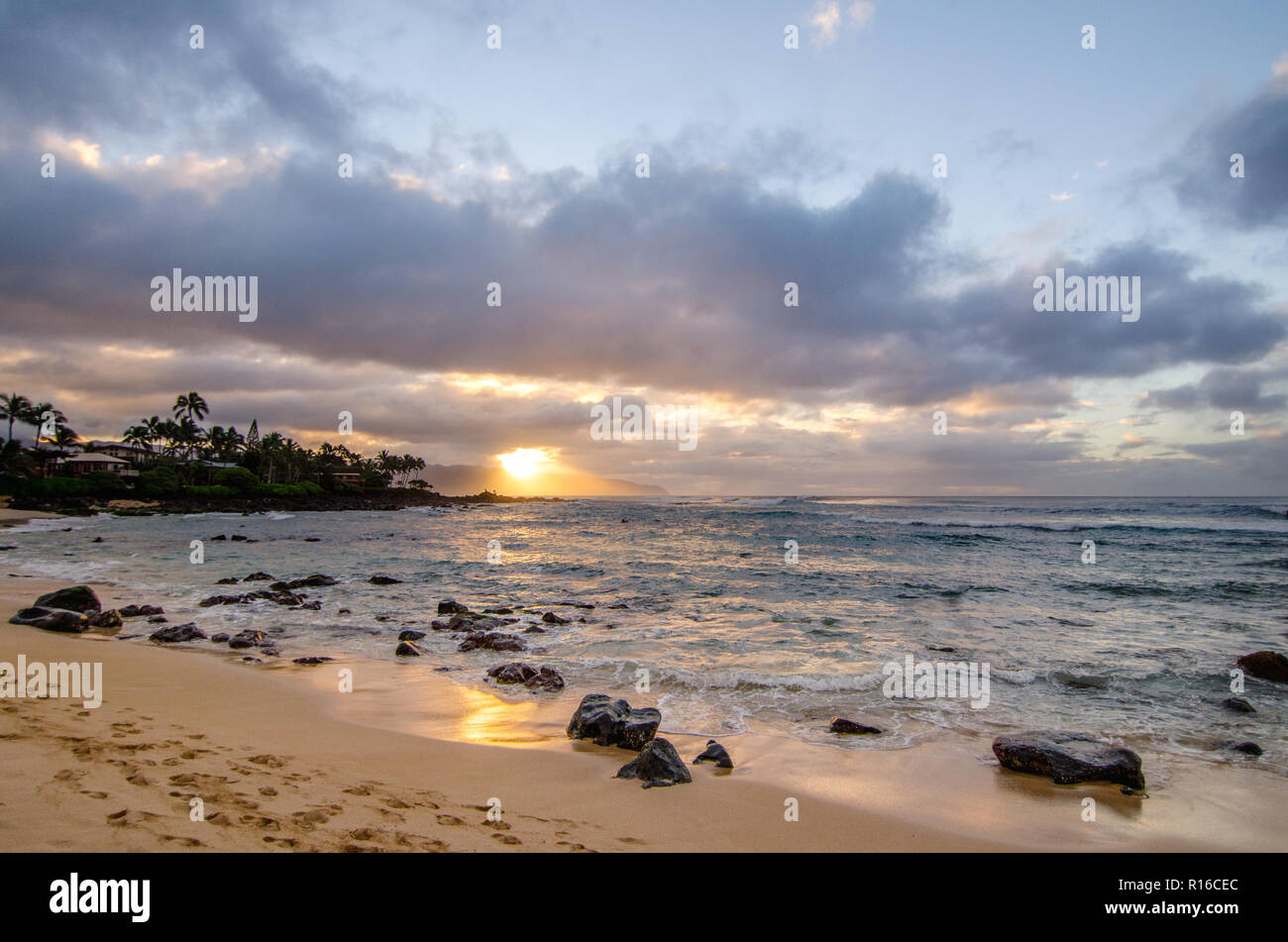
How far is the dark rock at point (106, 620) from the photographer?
1381 cm

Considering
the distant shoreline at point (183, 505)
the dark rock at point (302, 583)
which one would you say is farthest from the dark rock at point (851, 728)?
the distant shoreline at point (183, 505)

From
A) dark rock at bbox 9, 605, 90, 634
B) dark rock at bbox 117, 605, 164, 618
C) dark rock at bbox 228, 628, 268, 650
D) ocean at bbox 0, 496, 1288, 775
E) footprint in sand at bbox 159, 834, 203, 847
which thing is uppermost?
footprint in sand at bbox 159, 834, 203, 847

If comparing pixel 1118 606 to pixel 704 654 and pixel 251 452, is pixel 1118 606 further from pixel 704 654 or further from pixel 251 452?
pixel 251 452

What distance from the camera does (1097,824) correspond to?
19.4 ft

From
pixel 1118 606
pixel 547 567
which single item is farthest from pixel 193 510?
Answer: pixel 1118 606

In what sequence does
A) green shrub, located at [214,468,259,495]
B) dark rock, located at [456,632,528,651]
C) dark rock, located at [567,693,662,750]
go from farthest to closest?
green shrub, located at [214,468,259,495] < dark rock, located at [456,632,528,651] < dark rock, located at [567,693,662,750]

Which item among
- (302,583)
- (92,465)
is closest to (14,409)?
(92,465)

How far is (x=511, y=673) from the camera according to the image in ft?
36.2

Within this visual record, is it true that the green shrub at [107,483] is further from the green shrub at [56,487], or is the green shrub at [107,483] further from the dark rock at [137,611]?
the dark rock at [137,611]

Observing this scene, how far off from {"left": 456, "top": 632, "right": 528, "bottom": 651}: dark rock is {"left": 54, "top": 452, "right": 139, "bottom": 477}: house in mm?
113453

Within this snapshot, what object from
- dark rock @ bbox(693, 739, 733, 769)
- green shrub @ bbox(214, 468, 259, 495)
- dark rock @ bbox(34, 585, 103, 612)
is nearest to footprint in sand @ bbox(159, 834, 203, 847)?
dark rock @ bbox(693, 739, 733, 769)

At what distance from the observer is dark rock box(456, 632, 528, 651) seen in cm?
1363

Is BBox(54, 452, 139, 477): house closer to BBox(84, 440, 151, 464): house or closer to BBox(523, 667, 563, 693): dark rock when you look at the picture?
BBox(84, 440, 151, 464): house

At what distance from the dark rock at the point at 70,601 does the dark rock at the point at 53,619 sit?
460 mm
